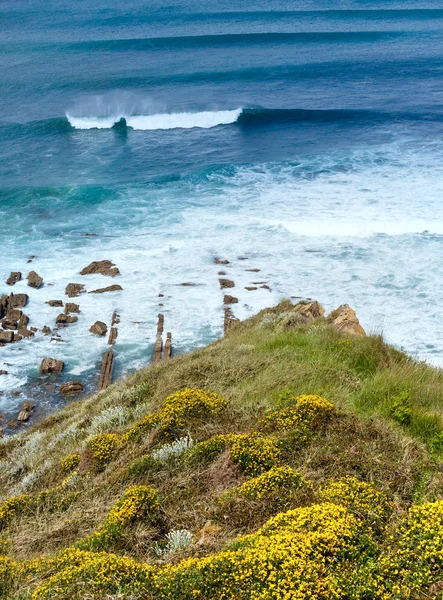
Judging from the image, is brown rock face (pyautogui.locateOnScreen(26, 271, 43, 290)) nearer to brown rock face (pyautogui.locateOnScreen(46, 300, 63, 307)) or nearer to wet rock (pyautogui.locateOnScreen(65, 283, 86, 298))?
wet rock (pyautogui.locateOnScreen(65, 283, 86, 298))

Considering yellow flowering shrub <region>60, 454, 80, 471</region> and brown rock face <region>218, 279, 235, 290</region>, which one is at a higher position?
yellow flowering shrub <region>60, 454, 80, 471</region>

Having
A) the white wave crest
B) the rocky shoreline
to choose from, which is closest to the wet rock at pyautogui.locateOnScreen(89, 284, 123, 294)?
the rocky shoreline

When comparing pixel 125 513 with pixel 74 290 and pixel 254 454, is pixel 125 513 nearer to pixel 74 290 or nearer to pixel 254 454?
pixel 254 454

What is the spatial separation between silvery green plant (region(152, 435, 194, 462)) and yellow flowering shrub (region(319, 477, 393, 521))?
201cm

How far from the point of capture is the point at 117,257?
2406 centimetres

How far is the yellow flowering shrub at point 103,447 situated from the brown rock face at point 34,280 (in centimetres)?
1444

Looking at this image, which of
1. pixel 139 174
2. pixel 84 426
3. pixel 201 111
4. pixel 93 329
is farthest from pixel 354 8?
pixel 84 426

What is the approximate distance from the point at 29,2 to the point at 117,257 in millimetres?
81829

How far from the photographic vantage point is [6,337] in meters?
18.9

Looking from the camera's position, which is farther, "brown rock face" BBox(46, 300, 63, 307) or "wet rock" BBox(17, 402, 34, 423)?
"brown rock face" BBox(46, 300, 63, 307)

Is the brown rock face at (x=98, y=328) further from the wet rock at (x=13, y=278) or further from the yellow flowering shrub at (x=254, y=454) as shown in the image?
the yellow flowering shrub at (x=254, y=454)

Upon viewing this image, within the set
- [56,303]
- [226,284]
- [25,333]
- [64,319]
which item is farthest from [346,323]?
[56,303]

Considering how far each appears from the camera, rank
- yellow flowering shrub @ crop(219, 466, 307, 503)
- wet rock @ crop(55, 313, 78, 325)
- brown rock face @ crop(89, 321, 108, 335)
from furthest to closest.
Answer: wet rock @ crop(55, 313, 78, 325), brown rock face @ crop(89, 321, 108, 335), yellow flowering shrub @ crop(219, 466, 307, 503)

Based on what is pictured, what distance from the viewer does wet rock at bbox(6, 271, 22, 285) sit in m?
22.1
